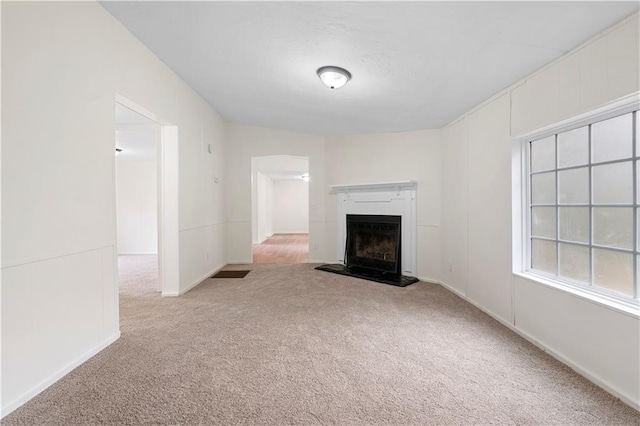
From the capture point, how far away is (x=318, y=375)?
1761 mm

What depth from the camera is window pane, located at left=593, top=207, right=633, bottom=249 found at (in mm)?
1730

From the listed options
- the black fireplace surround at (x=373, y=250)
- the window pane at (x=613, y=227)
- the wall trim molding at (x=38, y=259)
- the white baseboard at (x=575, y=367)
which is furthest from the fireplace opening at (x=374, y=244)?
the wall trim molding at (x=38, y=259)

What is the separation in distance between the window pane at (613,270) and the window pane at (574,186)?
40 cm

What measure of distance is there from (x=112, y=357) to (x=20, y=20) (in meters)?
2.15

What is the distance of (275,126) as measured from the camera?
482cm

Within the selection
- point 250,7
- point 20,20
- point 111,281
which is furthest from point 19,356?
point 250,7

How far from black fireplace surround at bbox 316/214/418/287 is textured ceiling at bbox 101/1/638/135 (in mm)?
1917

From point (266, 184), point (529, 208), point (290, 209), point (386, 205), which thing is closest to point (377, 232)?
point (386, 205)

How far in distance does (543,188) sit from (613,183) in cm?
59

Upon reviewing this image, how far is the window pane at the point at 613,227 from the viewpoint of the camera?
1.73 metres

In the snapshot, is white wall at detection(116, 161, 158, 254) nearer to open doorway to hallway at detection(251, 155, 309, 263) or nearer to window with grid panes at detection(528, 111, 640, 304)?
open doorway to hallway at detection(251, 155, 309, 263)

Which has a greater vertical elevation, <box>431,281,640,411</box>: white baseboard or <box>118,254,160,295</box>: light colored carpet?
<box>118,254,160,295</box>: light colored carpet

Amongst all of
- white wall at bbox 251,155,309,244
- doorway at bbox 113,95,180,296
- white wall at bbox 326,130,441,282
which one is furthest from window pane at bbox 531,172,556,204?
white wall at bbox 251,155,309,244

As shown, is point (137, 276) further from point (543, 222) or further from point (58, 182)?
point (543, 222)
